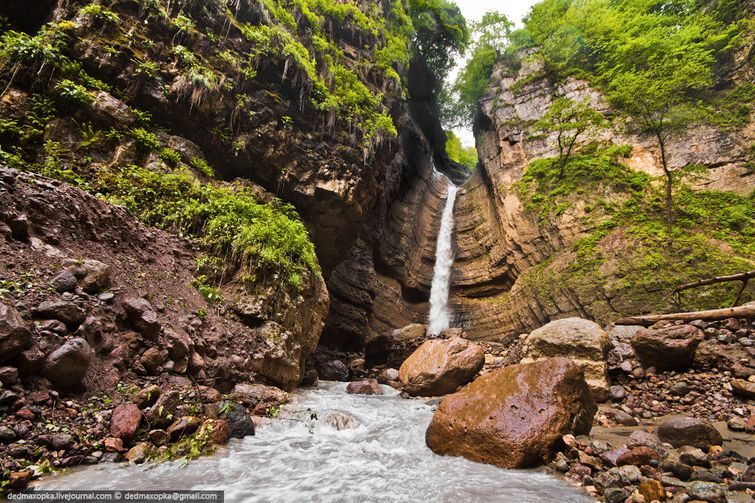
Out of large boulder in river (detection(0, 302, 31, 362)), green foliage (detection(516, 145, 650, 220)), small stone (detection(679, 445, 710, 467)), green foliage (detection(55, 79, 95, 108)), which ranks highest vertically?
green foliage (detection(516, 145, 650, 220))

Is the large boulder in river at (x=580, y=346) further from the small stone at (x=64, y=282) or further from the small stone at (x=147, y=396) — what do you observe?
the small stone at (x=64, y=282)

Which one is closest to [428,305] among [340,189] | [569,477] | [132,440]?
[340,189]

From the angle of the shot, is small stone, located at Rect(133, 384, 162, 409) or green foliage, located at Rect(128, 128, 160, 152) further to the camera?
green foliage, located at Rect(128, 128, 160, 152)

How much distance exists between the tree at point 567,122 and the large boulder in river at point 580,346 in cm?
974

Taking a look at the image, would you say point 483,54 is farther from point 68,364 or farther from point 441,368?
point 68,364

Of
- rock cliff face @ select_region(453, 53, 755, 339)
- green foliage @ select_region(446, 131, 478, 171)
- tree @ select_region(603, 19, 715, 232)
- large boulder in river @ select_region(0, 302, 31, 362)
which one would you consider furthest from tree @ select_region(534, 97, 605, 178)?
large boulder in river @ select_region(0, 302, 31, 362)

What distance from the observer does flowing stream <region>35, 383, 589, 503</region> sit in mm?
2913

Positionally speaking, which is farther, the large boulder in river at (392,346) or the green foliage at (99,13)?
the large boulder in river at (392,346)

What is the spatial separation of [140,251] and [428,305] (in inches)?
563

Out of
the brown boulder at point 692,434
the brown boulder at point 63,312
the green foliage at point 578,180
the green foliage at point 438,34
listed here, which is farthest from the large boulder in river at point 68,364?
the green foliage at point 438,34

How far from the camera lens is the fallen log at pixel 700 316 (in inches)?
273

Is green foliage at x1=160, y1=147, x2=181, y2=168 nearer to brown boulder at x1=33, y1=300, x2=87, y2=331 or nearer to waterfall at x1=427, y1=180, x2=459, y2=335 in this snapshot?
brown boulder at x1=33, y1=300, x2=87, y2=331

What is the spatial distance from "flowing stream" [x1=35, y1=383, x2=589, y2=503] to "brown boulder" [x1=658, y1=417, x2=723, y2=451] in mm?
2008

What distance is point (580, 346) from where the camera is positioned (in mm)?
7723
